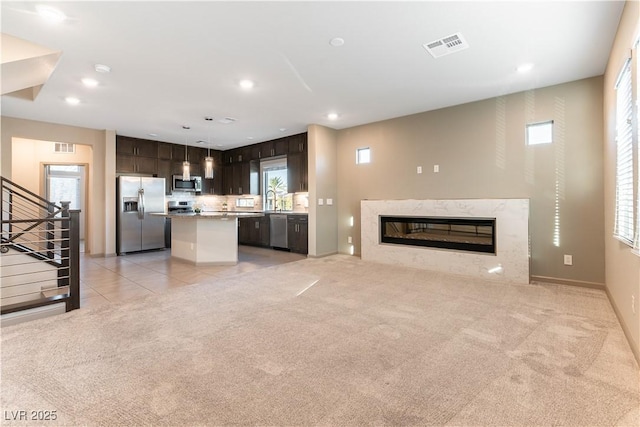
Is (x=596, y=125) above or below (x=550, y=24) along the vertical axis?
below

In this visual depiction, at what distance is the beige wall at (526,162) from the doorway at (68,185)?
7.98m

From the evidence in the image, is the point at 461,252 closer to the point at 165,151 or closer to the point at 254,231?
the point at 254,231

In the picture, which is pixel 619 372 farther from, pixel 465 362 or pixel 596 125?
pixel 596 125

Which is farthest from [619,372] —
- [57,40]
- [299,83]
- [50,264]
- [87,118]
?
[87,118]

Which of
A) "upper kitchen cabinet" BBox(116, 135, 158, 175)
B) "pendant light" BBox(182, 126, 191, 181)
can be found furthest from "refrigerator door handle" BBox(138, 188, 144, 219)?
"pendant light" BBox(182, 126, 191, 181)

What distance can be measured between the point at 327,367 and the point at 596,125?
4.36m

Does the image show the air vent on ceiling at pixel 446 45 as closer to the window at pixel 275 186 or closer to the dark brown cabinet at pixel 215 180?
the window at pixel 275 186

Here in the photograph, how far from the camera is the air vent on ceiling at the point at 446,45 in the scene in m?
2.84

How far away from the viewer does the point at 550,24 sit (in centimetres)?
263

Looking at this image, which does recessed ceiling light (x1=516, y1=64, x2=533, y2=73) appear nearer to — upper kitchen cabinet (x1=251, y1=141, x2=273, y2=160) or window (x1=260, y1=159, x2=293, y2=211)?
window (x1=260, y1=159, x2=293, y2=211)

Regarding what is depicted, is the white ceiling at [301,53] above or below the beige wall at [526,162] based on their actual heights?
above

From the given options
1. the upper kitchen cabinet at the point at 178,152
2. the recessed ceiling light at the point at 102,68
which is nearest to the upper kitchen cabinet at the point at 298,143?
the upper kitchen cabinet at the point at 178,152

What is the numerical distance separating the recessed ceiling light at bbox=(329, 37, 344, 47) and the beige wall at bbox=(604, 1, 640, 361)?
2.16 meters

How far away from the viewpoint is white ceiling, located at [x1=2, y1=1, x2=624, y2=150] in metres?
2.44
